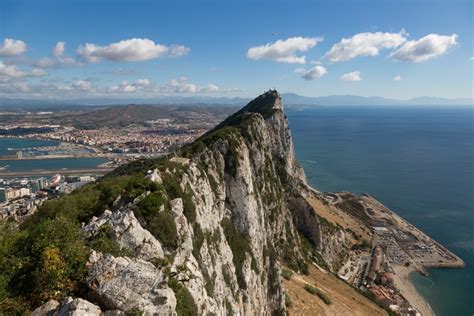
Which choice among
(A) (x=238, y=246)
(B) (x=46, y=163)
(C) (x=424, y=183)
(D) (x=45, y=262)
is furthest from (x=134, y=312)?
(B) (x=46, y=163)

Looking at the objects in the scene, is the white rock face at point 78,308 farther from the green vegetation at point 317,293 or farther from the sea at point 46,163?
the sea at point 46,163

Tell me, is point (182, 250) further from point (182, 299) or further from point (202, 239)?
point (202, 239)

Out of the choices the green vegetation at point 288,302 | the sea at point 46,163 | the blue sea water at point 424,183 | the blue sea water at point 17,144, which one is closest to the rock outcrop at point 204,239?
the green vegetation at point 288,302

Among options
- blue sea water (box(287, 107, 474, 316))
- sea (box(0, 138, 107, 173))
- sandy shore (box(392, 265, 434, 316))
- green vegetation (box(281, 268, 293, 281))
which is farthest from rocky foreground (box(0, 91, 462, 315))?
sea (box(0, 138, 107, 173))

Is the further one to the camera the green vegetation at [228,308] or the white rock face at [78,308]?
the green vegetation at [228,308]

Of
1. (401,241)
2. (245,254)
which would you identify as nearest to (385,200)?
(401,241)

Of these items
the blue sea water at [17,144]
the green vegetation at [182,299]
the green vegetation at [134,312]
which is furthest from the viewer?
the blue sea water at [17,144]

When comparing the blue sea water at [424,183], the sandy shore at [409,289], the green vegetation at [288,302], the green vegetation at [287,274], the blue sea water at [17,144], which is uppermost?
the blue sea water at [17,144]

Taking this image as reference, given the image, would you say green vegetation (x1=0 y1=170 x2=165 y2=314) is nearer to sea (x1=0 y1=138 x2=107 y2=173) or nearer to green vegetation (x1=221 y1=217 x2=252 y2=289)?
green vegetation (x1=221 y1=217 x2=252 y2=289)
